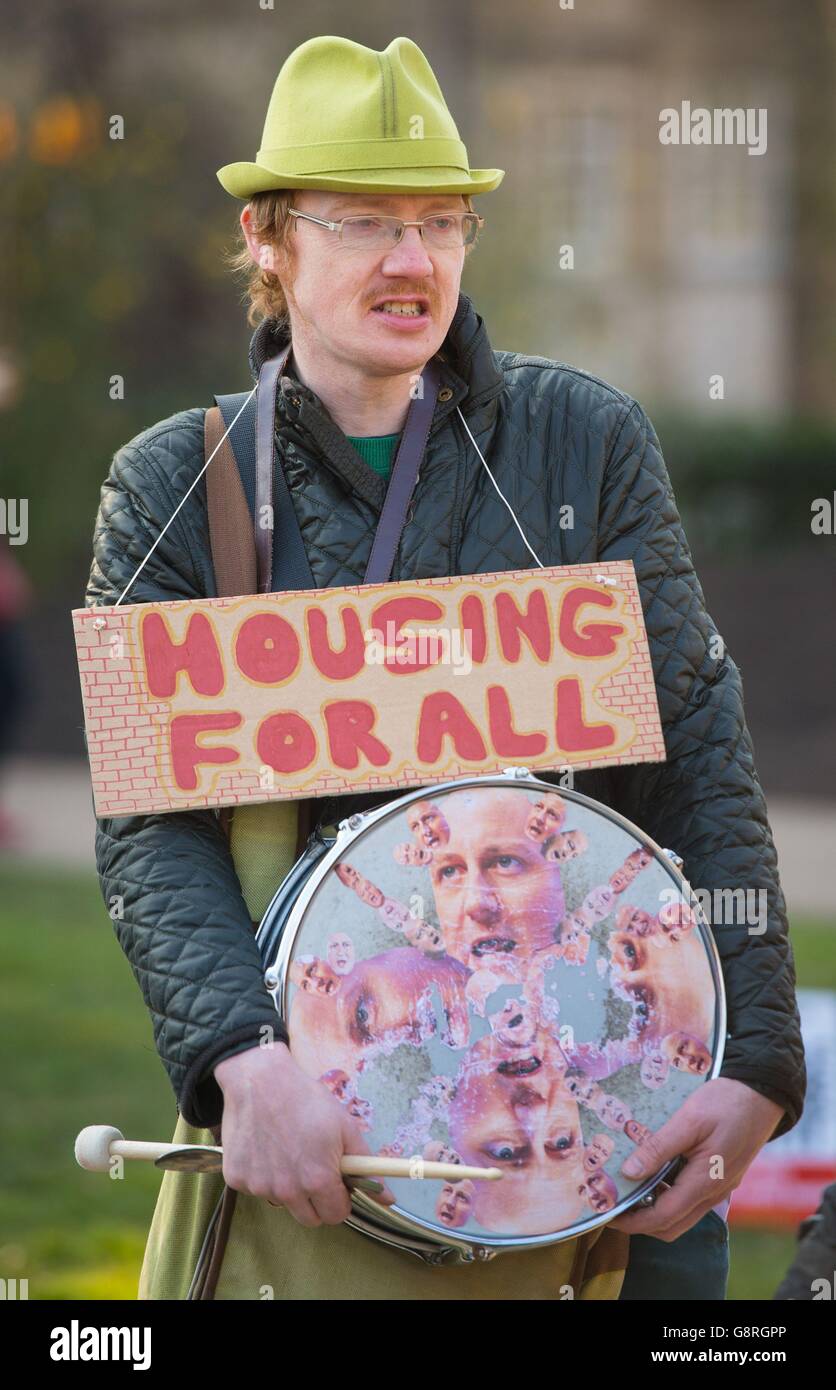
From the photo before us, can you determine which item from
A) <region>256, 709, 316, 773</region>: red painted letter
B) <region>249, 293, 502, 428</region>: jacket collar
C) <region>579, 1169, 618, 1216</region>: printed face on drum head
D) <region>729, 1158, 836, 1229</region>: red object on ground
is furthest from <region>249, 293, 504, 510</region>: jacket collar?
<region>729, 1158, 836, 1229</region>: red object on ground

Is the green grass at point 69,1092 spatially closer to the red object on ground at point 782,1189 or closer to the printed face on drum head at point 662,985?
the red object on ground at point 782,1189

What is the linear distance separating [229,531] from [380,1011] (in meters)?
0.67

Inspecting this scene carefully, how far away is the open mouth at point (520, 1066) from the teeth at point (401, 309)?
0.98 m

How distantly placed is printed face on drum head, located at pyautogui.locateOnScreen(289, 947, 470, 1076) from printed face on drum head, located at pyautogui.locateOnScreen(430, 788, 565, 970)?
0.05 m

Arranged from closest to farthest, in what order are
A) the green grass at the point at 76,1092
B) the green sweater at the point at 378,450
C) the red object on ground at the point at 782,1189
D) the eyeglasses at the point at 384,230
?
1. the eyeglasses at the point at 384,230
2. the green sweater at the point at 378,450
3. the green grass at the point at 76,1092
4. the red object on ground at the point at 782,1189

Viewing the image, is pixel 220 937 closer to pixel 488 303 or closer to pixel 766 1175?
pixel 766 1175

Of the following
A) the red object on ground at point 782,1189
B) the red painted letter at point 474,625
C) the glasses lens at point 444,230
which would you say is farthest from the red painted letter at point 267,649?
the red object on ground at point 782,1189

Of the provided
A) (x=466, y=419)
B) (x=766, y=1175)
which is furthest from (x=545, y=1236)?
(x=766, y=1175)

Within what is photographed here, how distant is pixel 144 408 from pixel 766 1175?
464 inches

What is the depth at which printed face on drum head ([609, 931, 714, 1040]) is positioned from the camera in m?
2.51

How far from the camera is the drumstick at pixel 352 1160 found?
234 cm

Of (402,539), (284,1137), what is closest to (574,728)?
(402,539)

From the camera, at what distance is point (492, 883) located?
2504mm

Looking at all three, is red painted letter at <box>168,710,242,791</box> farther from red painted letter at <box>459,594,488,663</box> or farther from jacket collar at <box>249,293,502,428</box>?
jacket collar at <box>249,293,502,428</box>
